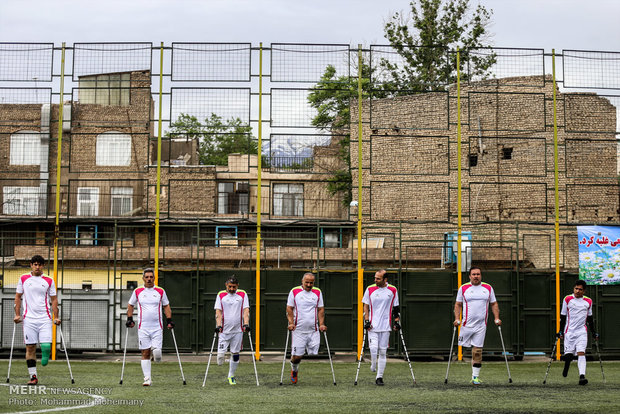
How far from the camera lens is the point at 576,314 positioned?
1797 centimetres

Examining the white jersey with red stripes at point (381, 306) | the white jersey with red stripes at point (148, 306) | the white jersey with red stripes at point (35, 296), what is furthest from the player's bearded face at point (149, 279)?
the white jersey with red stripes at point (381, 306)

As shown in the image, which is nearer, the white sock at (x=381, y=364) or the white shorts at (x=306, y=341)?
the white sock at (x=381, y=364)

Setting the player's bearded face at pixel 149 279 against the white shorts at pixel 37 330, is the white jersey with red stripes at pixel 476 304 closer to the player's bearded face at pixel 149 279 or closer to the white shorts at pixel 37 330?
the player's bearded face at pixel 149 279

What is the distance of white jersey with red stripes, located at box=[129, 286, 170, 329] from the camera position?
16.1 metres

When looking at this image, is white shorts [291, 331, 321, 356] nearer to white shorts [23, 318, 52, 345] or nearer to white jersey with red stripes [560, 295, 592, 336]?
white shorts [23, 318, 52, 345]

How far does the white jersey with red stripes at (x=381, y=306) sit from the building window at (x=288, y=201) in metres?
9.37

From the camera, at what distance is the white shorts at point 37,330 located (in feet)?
52.6

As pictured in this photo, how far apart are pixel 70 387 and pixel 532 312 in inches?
552

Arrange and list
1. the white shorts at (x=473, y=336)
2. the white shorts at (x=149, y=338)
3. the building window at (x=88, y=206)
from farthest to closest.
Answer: the building window at (x=88, y=206)
the white shorts at (x=473, y=336)
the white shorts at (x=149, y=338)

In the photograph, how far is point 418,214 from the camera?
1292 inches

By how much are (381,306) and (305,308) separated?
153 cm

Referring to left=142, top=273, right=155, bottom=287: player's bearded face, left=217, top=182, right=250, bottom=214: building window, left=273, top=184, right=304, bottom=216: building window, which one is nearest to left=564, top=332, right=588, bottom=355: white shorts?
left=142, top=273, right=155, bottom=287: player's bearded face

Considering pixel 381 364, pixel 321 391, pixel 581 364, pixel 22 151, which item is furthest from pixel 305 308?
pixel 22 151

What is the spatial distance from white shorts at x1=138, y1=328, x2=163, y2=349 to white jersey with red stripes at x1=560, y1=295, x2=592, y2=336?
26.9ft
